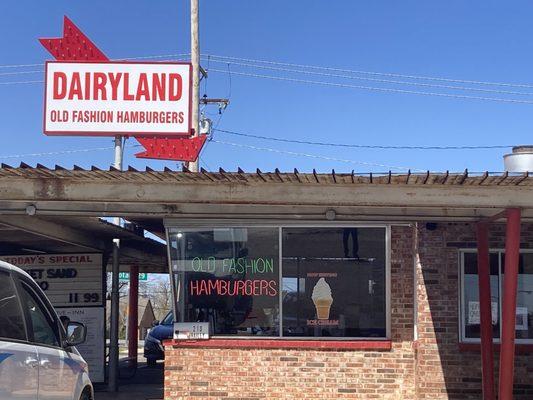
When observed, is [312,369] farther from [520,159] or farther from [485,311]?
[520,159]

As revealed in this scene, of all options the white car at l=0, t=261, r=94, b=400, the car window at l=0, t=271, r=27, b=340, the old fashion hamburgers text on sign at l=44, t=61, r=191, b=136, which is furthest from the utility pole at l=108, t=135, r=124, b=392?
the car window at l=0, t=271, r=27, b=340

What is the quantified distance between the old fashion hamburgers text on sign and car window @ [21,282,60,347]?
23.5ft

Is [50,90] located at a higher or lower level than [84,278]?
higher

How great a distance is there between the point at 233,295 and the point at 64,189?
3.90 meters

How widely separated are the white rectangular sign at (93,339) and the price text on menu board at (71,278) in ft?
0.53

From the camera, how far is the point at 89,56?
558 inches

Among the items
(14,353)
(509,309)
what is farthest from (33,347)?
(509,309)

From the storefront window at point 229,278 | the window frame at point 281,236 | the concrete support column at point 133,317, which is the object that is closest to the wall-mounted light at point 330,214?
the window frame at point 281,236

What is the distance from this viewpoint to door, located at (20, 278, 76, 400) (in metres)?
5.93

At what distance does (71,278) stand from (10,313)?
32.9 ft

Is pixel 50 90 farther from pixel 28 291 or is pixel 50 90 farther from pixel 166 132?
pixel 28 291

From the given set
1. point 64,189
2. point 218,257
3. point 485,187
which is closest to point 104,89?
point 218,257

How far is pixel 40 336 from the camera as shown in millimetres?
6141

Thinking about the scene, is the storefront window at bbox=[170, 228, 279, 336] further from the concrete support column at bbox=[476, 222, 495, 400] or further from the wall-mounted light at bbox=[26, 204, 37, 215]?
the concrete support column at bbox=[476, 222, 495, 400]
